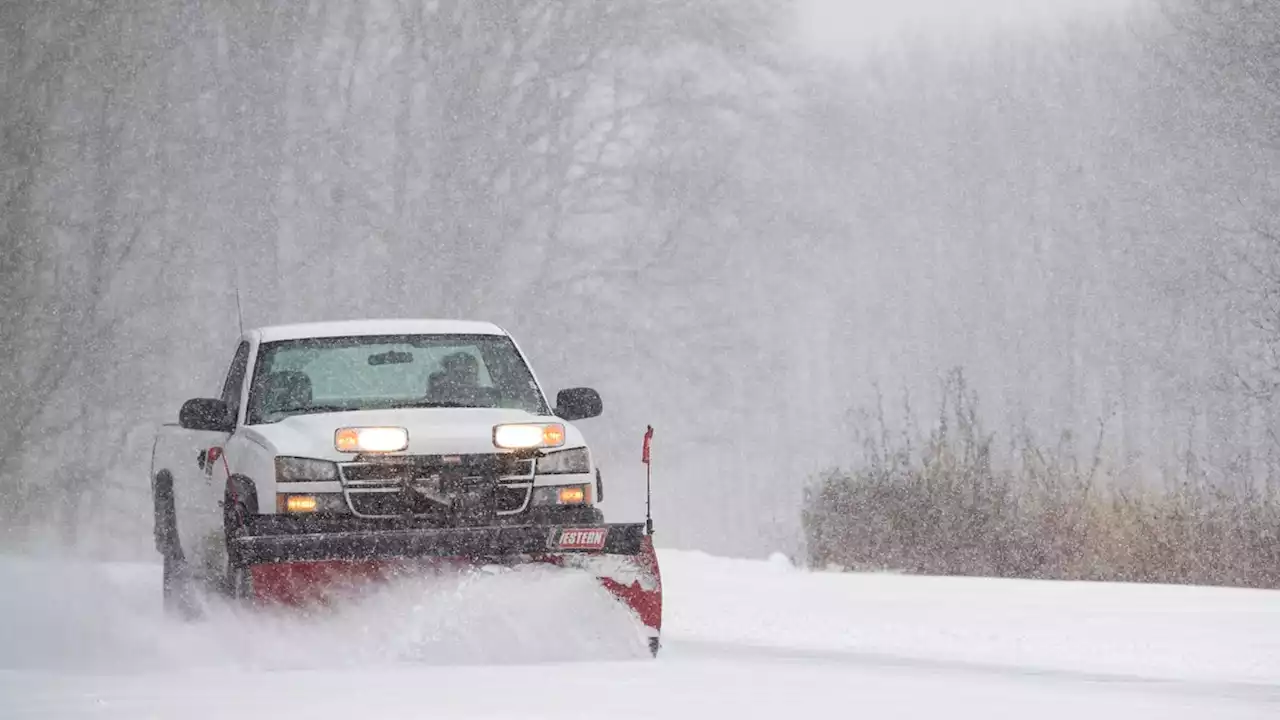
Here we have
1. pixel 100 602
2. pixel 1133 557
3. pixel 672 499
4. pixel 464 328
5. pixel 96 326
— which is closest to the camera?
pixel 464 328

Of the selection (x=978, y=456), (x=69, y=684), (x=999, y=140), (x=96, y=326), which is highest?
(x=999, y=140)

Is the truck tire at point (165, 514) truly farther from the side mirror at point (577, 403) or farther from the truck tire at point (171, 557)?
the side mirror at point (577, 403)

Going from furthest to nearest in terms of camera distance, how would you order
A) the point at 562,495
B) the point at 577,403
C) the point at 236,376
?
1. the point at 236,376
2. the point at 577,403
3. the point at 562,495

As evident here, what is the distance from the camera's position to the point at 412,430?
35.5ft

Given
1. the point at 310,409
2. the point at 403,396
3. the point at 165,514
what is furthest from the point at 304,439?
the point at 165,514

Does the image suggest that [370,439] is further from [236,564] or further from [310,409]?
[310,409]

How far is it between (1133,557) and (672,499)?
109 feet

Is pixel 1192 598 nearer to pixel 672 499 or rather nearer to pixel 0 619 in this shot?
pixel 0 619

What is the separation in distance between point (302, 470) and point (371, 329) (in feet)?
6.19

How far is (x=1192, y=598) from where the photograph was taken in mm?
14641

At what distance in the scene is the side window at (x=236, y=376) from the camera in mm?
12492

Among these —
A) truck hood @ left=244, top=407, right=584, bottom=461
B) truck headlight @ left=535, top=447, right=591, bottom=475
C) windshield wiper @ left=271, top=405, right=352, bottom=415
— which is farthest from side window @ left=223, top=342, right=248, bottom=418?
truck headlight @ left=535, top=447, right=591, bottom=475

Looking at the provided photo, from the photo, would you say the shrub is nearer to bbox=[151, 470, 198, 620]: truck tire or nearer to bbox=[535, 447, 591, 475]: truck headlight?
bbox=[151, 470, 198, 620]: truck tire

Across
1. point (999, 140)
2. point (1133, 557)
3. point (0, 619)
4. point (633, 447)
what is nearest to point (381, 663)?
point (0, 619)
